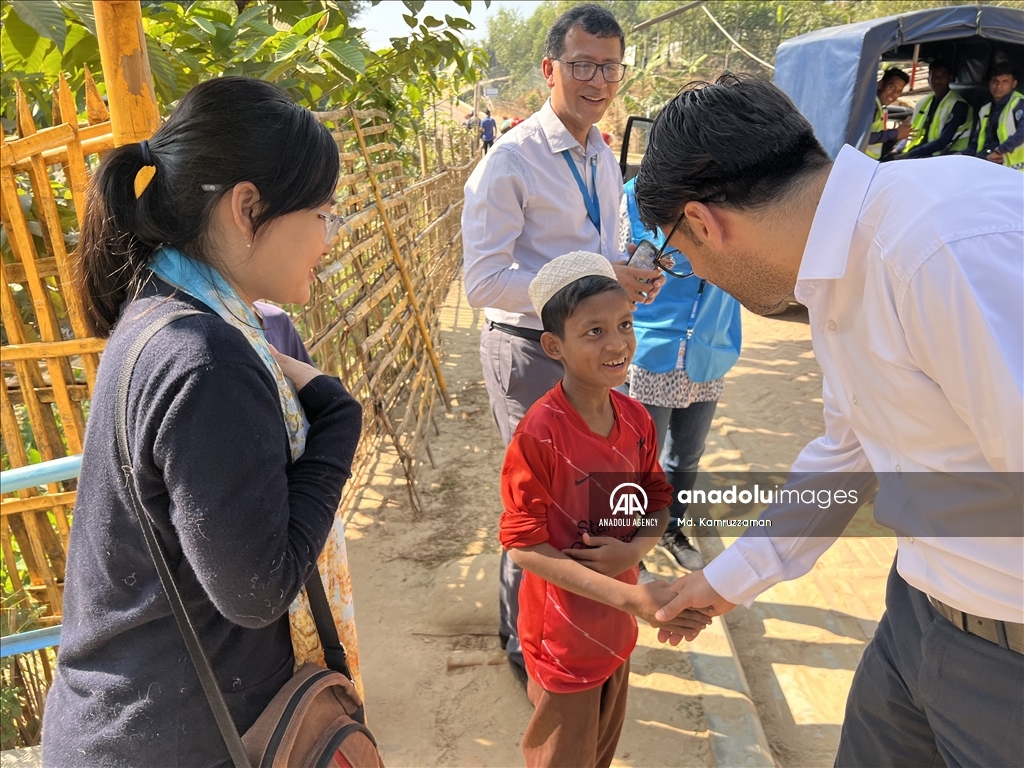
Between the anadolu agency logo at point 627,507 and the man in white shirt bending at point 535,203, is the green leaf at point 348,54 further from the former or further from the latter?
the anadolu agency logo at point 627,507

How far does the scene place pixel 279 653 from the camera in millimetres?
1264

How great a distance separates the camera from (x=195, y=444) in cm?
99

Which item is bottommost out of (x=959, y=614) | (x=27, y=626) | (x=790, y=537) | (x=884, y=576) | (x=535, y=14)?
(x=884, y=576)

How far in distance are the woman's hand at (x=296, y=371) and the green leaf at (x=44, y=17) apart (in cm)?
119

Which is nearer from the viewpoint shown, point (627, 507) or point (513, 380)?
point (627, 507)

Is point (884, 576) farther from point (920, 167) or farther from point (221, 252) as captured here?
point (221, 252)

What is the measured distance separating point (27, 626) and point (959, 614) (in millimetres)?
2778

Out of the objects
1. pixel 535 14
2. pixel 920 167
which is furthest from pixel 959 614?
pixel 535 14

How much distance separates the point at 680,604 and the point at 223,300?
1.29 metres

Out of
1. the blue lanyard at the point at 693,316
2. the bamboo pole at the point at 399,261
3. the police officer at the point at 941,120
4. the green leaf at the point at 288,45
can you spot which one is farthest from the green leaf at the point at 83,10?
the police officer at the point at 941,120

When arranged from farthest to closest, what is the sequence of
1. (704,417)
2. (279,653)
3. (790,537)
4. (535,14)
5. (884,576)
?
(535,14) → (884,576) → (704,417) → (790,537) → (279,653)

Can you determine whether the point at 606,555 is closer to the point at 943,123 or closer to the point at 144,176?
the point at 144,176

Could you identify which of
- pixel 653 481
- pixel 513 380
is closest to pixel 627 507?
pixel 653 481

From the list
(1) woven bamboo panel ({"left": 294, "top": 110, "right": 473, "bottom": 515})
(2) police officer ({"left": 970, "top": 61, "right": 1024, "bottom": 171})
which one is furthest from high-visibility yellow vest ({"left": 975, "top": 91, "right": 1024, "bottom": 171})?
(1) woven bamboo panel ({"left": 294, "top": 110, "right": 473, "bottom": 515})
